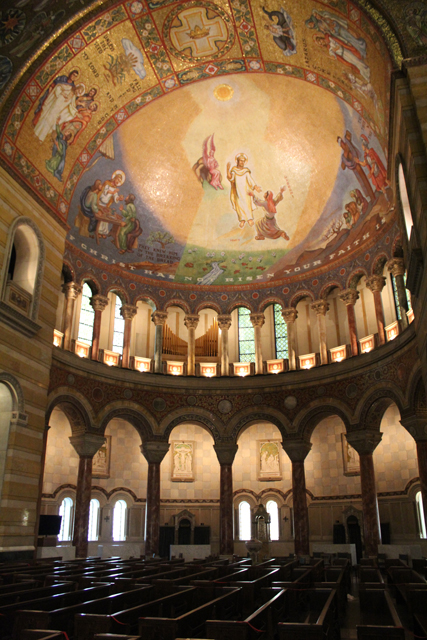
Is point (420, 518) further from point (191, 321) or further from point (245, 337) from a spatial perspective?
point (191, 321)

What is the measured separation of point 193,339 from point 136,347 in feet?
11.1

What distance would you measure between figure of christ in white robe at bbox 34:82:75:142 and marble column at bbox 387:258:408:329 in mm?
14803

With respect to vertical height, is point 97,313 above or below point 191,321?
below

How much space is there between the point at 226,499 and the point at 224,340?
805 centimetres

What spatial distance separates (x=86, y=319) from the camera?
28.1 meters

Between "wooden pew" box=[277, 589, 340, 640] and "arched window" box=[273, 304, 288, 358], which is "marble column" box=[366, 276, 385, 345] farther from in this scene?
"wooden pew" box=[277, 589, 340, 640]

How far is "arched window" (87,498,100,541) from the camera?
28391 mm

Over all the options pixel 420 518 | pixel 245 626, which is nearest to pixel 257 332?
pixel 420 518

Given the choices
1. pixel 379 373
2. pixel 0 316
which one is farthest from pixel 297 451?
pixel 0 316

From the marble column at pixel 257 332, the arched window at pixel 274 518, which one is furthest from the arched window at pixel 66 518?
the marble column at pixel 257 332

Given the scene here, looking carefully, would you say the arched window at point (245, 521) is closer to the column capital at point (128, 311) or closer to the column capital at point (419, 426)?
the column capital at point (128, 311)

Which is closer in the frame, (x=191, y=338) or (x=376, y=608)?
(x=376, y=608)

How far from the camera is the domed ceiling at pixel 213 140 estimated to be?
2016 cm

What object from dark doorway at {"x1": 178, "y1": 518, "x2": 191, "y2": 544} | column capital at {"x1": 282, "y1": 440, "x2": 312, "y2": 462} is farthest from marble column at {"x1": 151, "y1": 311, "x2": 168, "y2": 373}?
dark doorway at {"x1": 178, "y1": 518, "x2": 191, "y2": 544}
